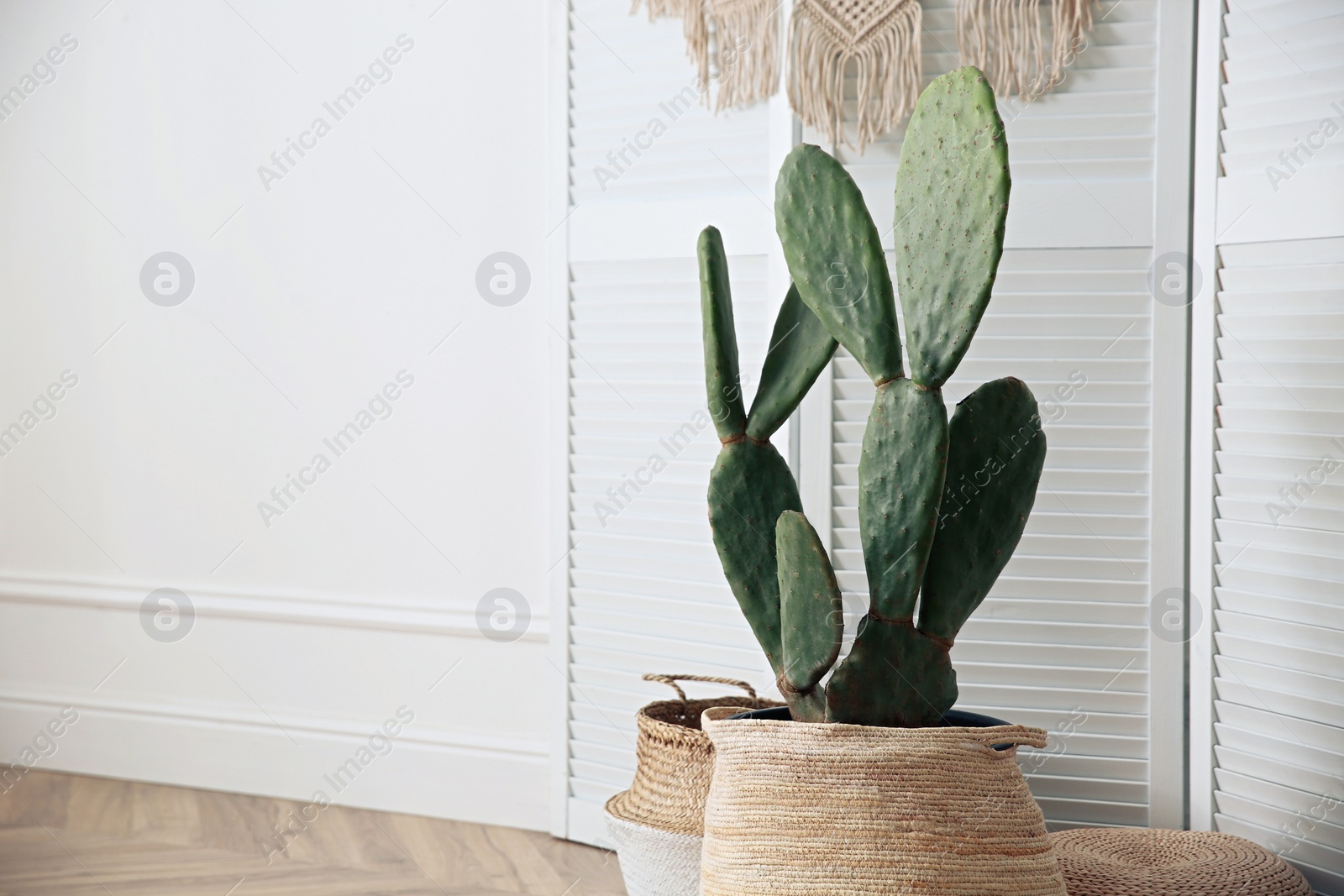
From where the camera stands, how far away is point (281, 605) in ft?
7.95

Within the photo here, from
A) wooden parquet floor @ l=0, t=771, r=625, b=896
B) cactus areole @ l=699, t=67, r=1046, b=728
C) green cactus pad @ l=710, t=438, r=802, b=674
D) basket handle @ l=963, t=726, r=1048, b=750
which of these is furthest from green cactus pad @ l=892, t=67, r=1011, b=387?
wooden parquet floor @ l=0, t=771, r=625, b=896

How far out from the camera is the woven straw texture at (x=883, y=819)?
3.69ft

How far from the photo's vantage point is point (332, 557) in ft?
7.88

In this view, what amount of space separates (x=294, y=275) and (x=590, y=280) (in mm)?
742

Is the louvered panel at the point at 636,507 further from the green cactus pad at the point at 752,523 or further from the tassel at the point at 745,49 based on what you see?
the green cactus pad at the point at 752,523

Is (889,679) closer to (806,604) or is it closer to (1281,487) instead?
(806,604)

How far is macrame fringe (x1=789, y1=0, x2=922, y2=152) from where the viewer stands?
1.70 meters

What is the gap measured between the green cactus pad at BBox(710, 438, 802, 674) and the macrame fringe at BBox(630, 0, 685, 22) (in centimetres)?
98

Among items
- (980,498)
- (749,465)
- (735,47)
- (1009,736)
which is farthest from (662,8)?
(1009,736)

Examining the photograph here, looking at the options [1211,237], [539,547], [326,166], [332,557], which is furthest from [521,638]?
[1211,237]

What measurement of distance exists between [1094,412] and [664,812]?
2.97 feet

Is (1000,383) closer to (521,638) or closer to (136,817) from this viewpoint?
(521,638)

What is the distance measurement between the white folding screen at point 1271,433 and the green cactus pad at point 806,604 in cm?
74

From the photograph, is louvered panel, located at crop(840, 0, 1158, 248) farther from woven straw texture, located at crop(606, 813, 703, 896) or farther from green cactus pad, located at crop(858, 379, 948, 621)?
woven straw texture, located at crop(606, 813, 703, 896)
